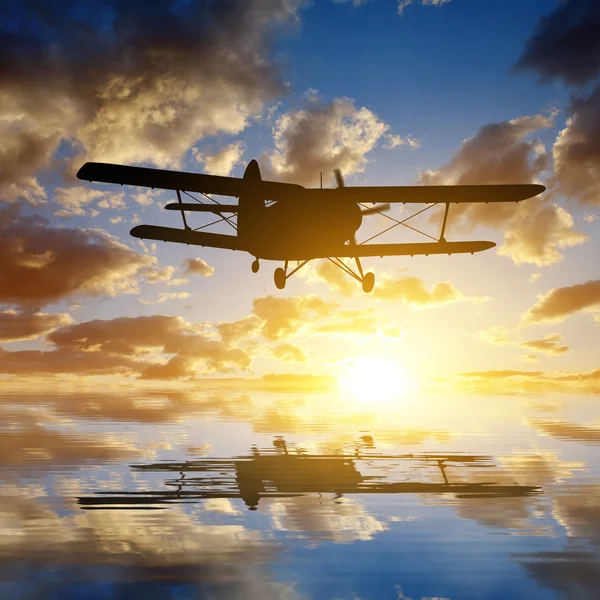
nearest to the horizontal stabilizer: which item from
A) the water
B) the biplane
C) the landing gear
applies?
the biplane

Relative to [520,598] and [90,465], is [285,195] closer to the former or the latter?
[520,598]

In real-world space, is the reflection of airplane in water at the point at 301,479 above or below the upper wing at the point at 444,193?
below

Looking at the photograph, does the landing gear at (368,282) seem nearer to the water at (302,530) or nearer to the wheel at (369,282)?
the wheel at (369,282)

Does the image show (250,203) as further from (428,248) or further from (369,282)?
(428,248)

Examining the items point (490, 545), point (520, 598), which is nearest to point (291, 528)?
point (490, 545)

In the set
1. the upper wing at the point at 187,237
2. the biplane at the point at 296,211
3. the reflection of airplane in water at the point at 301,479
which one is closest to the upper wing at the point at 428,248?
the biplane at the point at 296,211

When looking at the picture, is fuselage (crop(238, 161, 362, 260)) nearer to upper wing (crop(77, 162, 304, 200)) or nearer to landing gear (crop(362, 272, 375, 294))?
upper wing (crop(77, 162, 304, 200))
